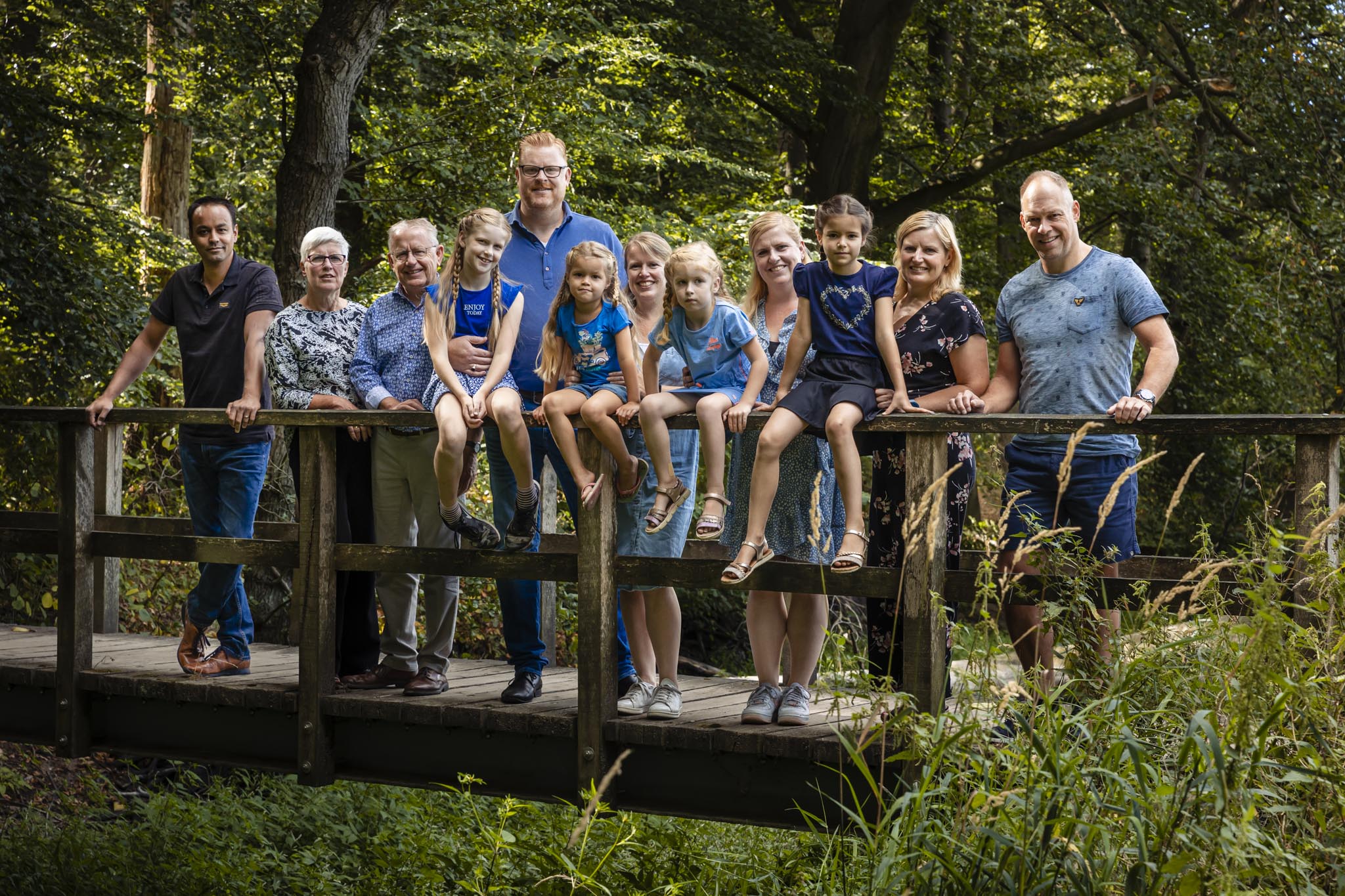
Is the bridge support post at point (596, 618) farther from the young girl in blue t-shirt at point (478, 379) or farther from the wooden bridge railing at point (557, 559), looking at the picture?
the young girl in blue t-shirt at point (478, 379)

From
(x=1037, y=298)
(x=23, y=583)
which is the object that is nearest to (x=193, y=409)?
(x=1037, y=298)

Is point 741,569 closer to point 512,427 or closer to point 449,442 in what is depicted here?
point 512,427

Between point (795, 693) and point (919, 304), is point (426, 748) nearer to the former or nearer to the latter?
point (795, 693)

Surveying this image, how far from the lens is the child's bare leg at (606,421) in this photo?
15.2 ft

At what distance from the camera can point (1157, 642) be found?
11.7 ft

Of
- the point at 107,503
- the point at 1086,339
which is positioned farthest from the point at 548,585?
the point at 1086,339

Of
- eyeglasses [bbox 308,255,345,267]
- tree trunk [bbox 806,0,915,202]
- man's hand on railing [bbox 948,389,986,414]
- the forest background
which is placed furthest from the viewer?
tree trunk [bbox 806,0,915,202]

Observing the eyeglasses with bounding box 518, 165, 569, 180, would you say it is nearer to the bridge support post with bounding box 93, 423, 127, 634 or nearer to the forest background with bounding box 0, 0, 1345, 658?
the bridge support post with bounding box 93, 423, 127, 634

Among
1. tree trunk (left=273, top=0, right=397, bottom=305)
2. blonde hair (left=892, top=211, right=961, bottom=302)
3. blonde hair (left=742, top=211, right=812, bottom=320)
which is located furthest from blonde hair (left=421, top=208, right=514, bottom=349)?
tree trunk (left=273, top=0, right=397, bottom=305)

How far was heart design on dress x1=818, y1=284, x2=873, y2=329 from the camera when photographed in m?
4.59

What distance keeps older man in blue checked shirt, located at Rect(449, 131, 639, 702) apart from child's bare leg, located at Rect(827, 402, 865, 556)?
109 centimetres

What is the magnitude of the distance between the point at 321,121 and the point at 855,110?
20.7 ft

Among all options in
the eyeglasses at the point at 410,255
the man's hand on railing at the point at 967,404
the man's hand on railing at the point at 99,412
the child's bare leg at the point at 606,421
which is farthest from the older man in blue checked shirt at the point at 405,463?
the man's hand on railing at the point at 967,404

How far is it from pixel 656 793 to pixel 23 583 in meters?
7.69
